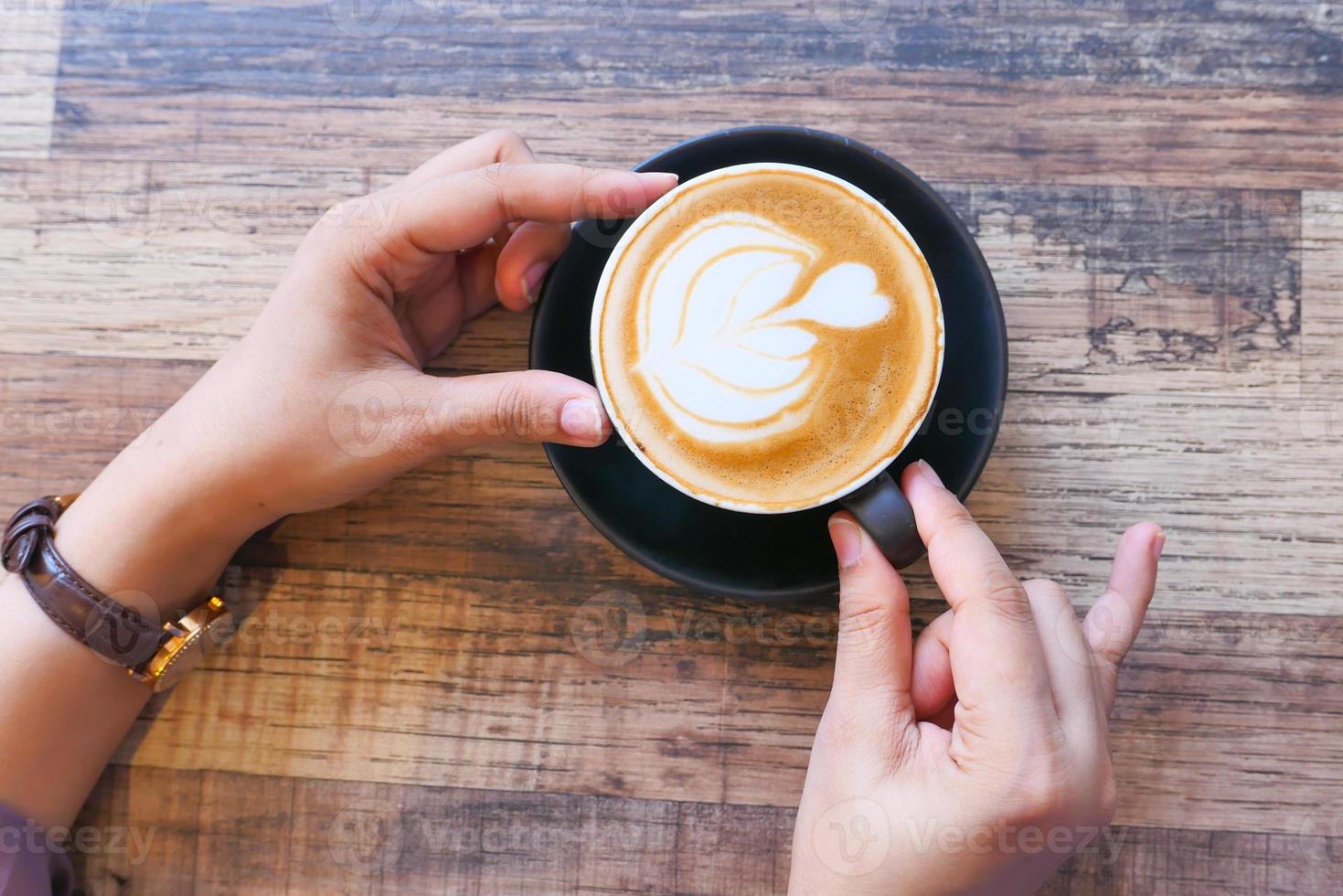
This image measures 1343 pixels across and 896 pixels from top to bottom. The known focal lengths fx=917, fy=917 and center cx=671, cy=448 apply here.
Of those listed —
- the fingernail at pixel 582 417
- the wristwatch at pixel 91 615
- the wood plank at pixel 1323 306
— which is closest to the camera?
the fingernail at pixel 582 417

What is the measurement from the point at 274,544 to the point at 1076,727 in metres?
1.05

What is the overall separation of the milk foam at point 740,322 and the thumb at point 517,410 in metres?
0.08

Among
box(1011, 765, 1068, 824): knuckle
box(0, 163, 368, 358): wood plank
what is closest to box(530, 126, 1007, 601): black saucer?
box(1011, 765, 1068, 824): knuckle

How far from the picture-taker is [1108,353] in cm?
126

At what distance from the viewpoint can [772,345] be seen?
3.38 feet

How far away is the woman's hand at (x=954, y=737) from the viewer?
94 centimetres

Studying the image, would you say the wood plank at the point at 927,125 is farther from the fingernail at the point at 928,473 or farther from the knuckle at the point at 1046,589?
the knuckle at the point at 1046,589

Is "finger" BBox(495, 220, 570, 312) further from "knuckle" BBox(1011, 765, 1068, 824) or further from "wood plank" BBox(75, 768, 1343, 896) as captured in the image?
"knuckle" BBox(1011, 765, 1068, 824)

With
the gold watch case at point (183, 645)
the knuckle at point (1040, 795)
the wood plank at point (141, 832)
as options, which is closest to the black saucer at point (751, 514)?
the knuckle at point (1040, 795)

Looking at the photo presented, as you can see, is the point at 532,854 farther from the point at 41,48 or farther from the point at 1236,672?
the point at 41,48

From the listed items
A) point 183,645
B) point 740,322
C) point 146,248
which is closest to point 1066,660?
point 740,322

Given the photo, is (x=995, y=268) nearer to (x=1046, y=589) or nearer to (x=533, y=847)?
(x=1046, y=589)

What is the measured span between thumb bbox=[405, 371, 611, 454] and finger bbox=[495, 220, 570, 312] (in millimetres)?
172

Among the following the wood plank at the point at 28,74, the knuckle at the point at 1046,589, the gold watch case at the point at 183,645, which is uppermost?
the wood plank at the point at 28,74
